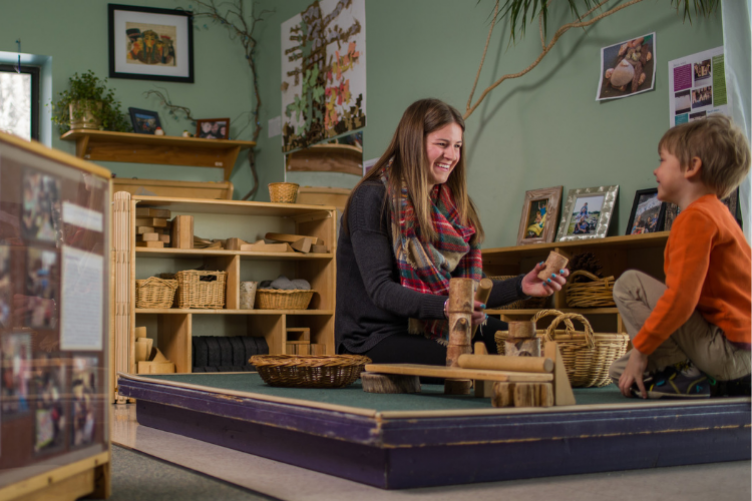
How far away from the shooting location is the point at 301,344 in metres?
4.82

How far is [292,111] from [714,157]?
4.86 m

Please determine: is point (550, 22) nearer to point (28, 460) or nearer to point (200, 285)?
point (200, 285)

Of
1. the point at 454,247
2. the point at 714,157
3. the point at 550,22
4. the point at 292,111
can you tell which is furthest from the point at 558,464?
the point at 292,111

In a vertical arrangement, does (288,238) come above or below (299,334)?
above

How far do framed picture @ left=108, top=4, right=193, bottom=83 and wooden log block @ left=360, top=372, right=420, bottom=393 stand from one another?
520 centimetres

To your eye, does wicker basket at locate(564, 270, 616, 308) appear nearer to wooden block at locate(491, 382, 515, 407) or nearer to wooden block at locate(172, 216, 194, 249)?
wooden block at locate(491, 382, 515, 407)

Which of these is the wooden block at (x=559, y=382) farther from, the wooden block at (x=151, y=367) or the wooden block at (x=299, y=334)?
the wooden block at (x=299, y=334)

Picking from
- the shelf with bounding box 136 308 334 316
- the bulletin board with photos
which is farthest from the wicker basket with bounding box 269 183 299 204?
the bulletin board with photos

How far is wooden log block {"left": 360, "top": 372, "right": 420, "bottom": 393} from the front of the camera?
2088 mm

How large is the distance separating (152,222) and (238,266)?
525 millimetres

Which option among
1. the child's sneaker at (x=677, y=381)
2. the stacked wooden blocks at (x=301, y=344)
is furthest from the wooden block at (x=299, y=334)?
the child's sneaker at (x=677, y=381)

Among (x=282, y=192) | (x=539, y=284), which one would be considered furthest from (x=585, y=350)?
(x=282, y=192)

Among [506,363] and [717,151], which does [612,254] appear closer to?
[717,151]

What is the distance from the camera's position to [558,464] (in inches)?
69.4
